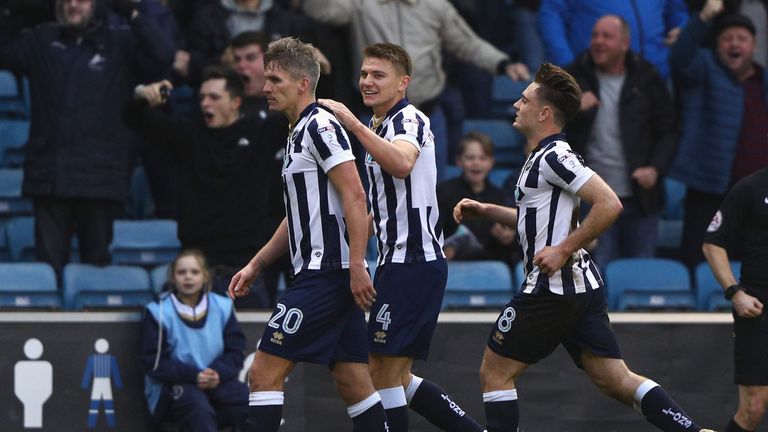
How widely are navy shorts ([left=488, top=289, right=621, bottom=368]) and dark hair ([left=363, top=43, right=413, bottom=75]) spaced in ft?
4.29

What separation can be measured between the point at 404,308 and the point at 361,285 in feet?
1.39

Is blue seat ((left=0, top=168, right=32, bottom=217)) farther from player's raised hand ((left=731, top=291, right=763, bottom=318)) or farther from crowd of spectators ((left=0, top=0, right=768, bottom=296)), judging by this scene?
player's raised hand ((left=731, top=291, right=763, bottom=318))

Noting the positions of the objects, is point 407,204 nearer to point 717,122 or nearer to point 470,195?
point 470,195

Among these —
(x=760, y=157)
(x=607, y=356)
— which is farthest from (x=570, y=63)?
(x=607, y=356)

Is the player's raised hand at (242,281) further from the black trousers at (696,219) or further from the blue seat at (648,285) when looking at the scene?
the black trousers at (696,219)

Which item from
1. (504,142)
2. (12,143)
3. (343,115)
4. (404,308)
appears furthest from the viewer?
(504,142)

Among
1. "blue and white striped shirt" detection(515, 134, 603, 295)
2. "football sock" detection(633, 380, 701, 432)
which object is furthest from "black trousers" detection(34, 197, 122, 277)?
"football sock" detection(633, 380, 701, 432)

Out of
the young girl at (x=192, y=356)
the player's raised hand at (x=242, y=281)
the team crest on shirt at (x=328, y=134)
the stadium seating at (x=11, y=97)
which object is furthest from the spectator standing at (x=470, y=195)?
the stadium seating at (x=11, y=97)

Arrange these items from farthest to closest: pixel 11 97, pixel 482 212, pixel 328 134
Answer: pixel 11 97 → pixel 482 212 → pixel 328 134

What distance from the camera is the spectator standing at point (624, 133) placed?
1162 centimetres

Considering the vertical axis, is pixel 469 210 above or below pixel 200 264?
above

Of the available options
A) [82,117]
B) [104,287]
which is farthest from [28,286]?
[82,117]

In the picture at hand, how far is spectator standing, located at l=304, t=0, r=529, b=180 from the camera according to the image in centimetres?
1180

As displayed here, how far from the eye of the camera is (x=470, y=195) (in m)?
11.2
